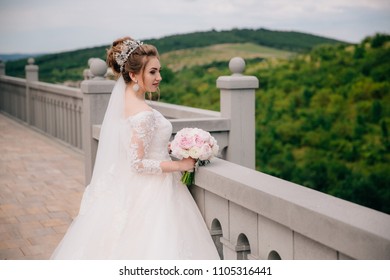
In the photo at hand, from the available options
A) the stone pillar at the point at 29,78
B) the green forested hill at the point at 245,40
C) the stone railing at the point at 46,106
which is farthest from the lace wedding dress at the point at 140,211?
the green forested hill at the point at 245,40

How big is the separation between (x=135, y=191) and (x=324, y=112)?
19290 mm

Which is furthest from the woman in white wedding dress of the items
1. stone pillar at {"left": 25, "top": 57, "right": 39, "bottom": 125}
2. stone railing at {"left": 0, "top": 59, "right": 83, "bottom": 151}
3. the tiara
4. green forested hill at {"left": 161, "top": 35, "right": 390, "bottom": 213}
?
green forested hill at {"left": 161, "top": 35, "right": 390, "bottom": 213}

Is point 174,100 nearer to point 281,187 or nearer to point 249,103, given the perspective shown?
point 249,103

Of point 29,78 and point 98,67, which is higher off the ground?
point 98,67

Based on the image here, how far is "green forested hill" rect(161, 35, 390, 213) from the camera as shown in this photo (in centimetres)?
1898

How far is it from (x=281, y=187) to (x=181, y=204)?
930 mm

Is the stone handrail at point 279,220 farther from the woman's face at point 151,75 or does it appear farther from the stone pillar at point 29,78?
the stone pillar at point 29,78

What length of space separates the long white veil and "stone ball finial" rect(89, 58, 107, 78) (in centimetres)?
203

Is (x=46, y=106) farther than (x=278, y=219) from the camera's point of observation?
Yes

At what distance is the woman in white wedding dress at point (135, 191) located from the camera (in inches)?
138

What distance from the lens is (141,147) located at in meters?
3.63

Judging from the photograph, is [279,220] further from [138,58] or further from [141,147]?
[138,58]

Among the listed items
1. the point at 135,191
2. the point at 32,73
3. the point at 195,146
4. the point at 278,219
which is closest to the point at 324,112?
the point at 32,73
